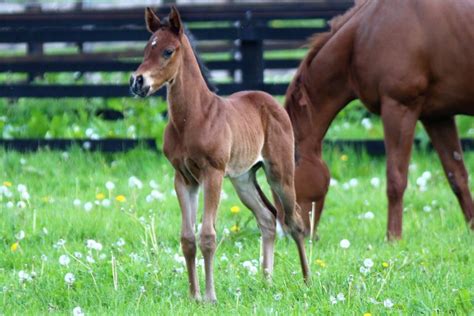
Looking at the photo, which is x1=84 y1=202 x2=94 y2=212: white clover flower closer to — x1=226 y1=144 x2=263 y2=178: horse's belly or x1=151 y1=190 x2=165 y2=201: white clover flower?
x1=151 y1=190 x2=165 y2=201: white clover flower

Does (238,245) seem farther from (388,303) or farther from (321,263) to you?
(388,303)

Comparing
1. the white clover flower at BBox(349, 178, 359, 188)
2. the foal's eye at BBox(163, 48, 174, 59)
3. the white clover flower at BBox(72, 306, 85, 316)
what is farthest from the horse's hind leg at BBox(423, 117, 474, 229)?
the white clover flower at BBox(72, 306, 85, 316)

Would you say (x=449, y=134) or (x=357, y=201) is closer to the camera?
(x=449, y=134)

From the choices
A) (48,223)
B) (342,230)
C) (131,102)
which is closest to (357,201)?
(342,230)

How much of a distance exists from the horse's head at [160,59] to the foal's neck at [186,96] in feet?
0.23

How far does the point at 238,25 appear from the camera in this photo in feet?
36.2

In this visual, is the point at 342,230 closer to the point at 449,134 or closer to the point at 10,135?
the point at 449,134

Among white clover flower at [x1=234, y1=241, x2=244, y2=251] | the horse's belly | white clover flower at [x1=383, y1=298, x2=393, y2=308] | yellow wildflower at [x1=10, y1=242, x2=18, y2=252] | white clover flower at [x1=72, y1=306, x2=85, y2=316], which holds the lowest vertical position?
white clover flower at [x1=234, y1=241, x2=244, y2=251]

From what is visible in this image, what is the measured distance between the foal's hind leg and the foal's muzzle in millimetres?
1226

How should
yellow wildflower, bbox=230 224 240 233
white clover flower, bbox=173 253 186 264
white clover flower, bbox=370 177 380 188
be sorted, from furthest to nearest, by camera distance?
white clover flower, bbox=370 177 380 188 < yellow wildflower, bbox=230 224 240 233 < white clover flower, bbox=173 253 186 264

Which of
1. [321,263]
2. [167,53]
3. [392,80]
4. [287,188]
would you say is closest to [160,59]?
[167,53]

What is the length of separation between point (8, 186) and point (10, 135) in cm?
229

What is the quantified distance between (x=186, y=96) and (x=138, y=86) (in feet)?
1.53

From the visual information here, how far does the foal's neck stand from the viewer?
544cm
